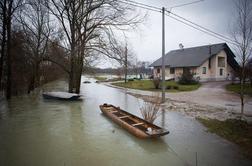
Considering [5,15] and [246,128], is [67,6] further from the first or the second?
[246,128]

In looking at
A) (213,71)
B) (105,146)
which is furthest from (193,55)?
(105,146)

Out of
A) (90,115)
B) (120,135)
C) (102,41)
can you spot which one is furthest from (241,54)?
(102,41)

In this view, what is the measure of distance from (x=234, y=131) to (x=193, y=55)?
27.3 metres

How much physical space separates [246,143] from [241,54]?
3811mm

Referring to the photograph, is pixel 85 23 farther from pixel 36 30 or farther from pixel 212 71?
pixel 212 71

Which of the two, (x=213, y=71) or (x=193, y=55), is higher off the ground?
(x=193, y=55)

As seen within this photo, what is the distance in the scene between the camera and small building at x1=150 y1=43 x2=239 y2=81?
29.1 metres

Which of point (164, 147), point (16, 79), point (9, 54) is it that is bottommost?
point (164, 147)

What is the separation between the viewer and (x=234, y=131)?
625 cm

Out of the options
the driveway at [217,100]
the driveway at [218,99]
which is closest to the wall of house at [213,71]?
the driveway at [217,100]

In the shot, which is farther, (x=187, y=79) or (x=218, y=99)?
(x=187, y=79)

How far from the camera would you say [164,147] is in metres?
5.34

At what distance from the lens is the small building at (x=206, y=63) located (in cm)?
2906

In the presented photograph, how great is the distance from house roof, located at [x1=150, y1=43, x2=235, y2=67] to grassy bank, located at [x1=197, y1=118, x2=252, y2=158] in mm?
22712
